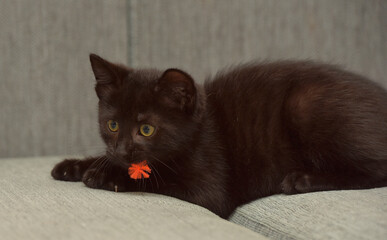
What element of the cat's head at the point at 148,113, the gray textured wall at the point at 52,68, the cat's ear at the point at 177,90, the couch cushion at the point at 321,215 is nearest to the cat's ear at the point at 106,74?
the cat's head at the point at 148,113

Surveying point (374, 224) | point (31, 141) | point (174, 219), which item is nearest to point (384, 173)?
point (374, 224)

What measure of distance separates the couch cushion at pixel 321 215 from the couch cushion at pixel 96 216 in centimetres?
17

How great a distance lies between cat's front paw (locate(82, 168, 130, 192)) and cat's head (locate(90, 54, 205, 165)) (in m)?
0.06

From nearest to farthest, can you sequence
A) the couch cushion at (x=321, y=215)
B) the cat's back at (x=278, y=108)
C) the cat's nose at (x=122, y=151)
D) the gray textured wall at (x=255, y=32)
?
the couch cushion at (x=321, y=215), the cat's nose at (x=122, y=151), the cat's back at (x=278, y=108), the gray textured wall at (x=255, y=32)

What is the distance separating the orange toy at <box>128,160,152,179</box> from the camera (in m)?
1.39

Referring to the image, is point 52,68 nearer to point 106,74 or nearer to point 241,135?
point 106,74

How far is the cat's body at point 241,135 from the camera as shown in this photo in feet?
4.61

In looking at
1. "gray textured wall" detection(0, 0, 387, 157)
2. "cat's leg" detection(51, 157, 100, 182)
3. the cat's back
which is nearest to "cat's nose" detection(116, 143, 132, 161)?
"cat's leg" detection(51, 157, 100, 182)

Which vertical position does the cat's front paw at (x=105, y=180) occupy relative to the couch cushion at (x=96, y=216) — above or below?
below

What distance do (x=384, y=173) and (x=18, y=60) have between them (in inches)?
62.9

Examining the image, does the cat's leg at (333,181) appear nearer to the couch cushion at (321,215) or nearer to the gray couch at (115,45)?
the couch cushion at (321,215)

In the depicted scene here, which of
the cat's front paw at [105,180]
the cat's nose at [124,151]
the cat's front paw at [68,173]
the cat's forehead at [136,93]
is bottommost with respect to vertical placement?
the cat's front paw at [68,173]

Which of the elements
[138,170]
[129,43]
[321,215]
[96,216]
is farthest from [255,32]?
[96,216]

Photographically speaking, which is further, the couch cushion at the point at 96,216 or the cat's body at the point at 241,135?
the cat's body at the point at 241,135
